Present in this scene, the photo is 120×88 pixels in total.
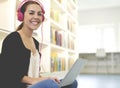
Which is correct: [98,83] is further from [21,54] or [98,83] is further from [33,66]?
[21,54]

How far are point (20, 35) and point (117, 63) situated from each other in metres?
7.32

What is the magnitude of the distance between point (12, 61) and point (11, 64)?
0.06 feet

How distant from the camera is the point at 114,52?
802 centimetres

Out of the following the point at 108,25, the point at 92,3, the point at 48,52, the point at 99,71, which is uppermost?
the point at 92,3

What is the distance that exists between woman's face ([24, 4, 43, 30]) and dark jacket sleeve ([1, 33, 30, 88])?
6.9 inches

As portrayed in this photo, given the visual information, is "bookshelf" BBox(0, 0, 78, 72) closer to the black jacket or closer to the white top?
the white top

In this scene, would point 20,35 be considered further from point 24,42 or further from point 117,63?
point 117,63

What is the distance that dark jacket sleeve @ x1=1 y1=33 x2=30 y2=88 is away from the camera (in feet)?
4.01

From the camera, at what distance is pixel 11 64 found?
4.02 ft

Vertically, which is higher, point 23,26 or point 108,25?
point 108,25

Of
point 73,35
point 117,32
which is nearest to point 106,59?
point 117,32

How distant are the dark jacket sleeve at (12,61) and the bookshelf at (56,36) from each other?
3.52ft

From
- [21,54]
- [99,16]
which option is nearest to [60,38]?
[21,54]

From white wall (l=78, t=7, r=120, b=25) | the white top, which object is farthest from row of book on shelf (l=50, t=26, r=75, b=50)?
white wall (l=78, t=7, r=120, b=25)
